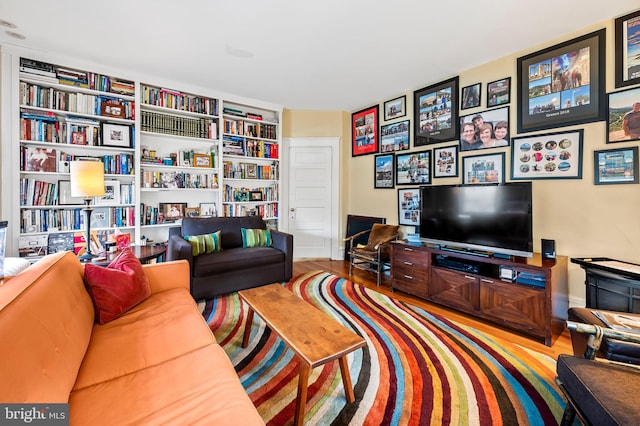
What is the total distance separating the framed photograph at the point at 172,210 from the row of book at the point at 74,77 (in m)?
1.42

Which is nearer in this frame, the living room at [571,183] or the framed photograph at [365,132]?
the living room at [571,183]

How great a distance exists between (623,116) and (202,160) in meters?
4.46

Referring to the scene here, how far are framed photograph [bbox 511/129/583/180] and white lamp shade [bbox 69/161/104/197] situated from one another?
398 centimetres

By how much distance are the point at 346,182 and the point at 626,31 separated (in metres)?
3.43

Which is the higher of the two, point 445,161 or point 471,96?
point 471,96

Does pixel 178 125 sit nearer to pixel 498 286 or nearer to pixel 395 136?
pixel 395 136

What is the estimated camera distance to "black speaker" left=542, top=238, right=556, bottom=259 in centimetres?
241

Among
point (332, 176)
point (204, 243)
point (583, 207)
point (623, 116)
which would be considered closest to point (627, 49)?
point (623, 116)

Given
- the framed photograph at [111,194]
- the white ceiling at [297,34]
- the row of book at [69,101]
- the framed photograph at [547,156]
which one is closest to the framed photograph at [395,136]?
the white ceiling at [297,34]

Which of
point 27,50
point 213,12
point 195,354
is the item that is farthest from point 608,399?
point 27,50

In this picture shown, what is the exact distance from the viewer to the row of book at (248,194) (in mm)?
4141

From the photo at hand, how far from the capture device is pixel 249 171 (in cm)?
432

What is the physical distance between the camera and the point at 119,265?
179 centimetres

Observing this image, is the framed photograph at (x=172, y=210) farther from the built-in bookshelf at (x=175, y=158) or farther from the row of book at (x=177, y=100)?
the row of book at (x=177, y=100)
